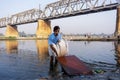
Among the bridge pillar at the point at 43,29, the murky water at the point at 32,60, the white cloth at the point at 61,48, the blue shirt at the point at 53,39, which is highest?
the bridge pillar at the point at 43,29

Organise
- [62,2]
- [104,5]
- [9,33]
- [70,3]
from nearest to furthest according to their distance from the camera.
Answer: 1. [104,5]
2. [70,3]
3. [62,2]
4. [9,33]

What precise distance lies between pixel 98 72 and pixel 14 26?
4993 inches

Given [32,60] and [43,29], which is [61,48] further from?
[43,29]

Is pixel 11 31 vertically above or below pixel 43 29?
above

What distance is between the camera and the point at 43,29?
328 ft

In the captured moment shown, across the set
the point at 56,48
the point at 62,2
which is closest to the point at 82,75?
the point at 56,48

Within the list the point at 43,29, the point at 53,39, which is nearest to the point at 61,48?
the point at 53,39

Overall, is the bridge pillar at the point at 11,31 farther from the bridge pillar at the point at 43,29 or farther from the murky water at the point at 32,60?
the murky water at the point at 32,60

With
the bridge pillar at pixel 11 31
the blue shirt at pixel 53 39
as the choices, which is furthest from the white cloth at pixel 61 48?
the bridge pillar at pixel 11 31

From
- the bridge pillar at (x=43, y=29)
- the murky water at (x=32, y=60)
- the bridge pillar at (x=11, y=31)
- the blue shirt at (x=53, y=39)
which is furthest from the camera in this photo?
the bridge pillar at (x=11, y=31)

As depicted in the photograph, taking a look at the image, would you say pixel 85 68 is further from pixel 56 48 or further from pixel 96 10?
pixel 96 10

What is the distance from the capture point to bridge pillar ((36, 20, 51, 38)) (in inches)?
3905

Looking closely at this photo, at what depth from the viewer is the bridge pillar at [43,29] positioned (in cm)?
9919

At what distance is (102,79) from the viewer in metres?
10.3
